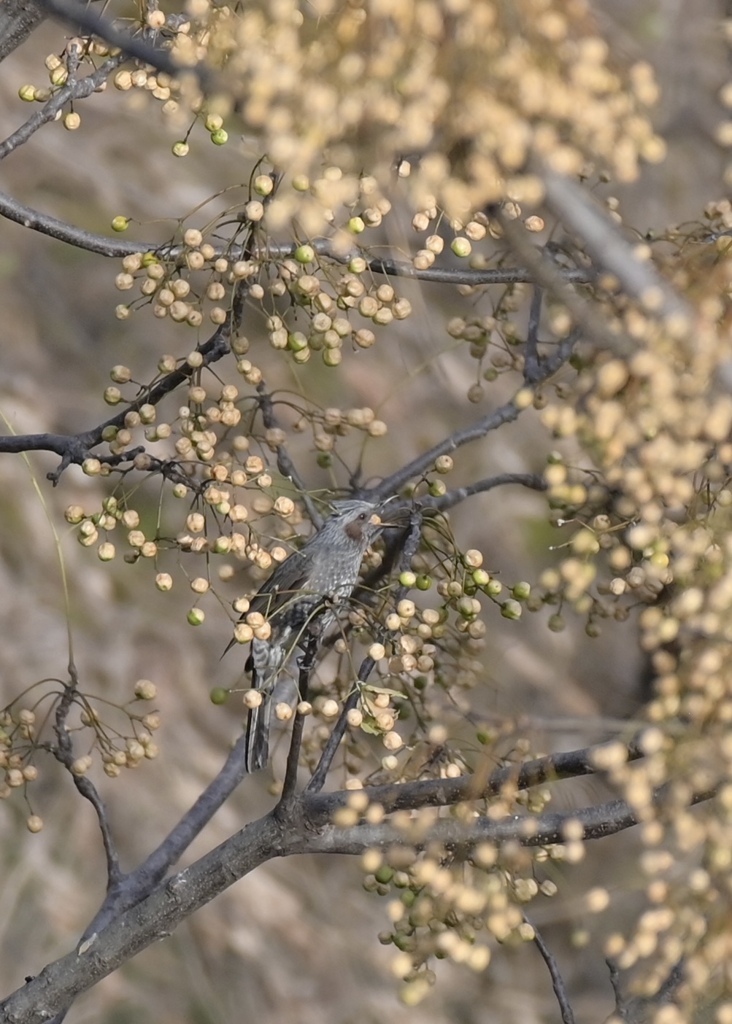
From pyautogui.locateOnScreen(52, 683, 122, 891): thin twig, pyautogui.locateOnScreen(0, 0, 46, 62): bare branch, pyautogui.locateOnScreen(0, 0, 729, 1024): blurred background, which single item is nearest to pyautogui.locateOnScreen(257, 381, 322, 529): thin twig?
pyautogui.locateOnScreen(52, 683, 122, 891): thin twig

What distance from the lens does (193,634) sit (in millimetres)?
5656

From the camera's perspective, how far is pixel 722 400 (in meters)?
1.27

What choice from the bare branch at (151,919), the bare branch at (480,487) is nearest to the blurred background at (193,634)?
the bare branch at (480,487)

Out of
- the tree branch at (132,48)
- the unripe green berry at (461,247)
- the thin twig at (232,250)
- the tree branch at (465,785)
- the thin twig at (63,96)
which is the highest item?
the thin twig at (63,96)

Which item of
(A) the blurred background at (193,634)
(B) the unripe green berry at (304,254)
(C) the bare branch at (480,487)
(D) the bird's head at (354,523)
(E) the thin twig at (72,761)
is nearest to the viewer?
(B) the unripe green berry at (304,254)

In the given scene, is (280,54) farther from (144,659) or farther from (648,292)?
(144,659)

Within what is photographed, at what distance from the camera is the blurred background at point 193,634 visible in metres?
4.88

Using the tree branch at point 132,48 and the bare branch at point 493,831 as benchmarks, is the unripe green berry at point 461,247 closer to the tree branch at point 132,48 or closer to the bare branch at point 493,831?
the tree branch at point 132,48

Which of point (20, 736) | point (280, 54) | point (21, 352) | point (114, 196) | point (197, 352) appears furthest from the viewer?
point (114, 196)

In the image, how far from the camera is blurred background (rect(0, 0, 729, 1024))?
16.0 feet

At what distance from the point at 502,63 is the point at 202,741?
4637 millimetres

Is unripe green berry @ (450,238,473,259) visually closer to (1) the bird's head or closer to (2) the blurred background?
(1) the bird's head

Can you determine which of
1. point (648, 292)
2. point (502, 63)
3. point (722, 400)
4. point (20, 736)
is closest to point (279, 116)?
point (502, 63)

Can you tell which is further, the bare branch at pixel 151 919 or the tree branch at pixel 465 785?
the bare branch at pixel 151 919
